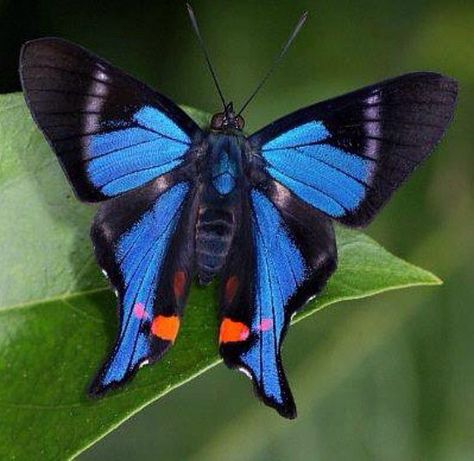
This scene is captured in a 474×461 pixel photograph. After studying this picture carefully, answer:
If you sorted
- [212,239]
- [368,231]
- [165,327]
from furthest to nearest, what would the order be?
[368,231] → [212,239] → [165,327]

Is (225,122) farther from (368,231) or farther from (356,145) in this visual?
(368,231)

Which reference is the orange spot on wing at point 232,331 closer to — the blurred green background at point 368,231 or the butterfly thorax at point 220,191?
the butterfly thorax at point 220,191

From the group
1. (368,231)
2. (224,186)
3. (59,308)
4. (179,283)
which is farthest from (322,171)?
(368,231)

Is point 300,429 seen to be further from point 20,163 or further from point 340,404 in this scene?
point 20,163

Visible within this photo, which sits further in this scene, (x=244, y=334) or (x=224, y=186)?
(x=224, y=186)

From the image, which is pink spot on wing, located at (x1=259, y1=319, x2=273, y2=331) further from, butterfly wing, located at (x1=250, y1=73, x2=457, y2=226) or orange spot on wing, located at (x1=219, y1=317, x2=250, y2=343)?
butterfly wing, located at (x1=250, y1=73, x2=457, y2=226)

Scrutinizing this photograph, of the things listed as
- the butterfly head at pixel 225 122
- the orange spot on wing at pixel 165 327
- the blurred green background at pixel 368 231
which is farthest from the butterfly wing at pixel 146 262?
the blurred green background at pixel 368 231

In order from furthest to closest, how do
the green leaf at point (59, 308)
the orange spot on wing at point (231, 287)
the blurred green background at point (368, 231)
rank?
the blurred green background at point (368, 231) → the orange spot on wing at point (231, 287) → the green leaf at point (59, 308)
